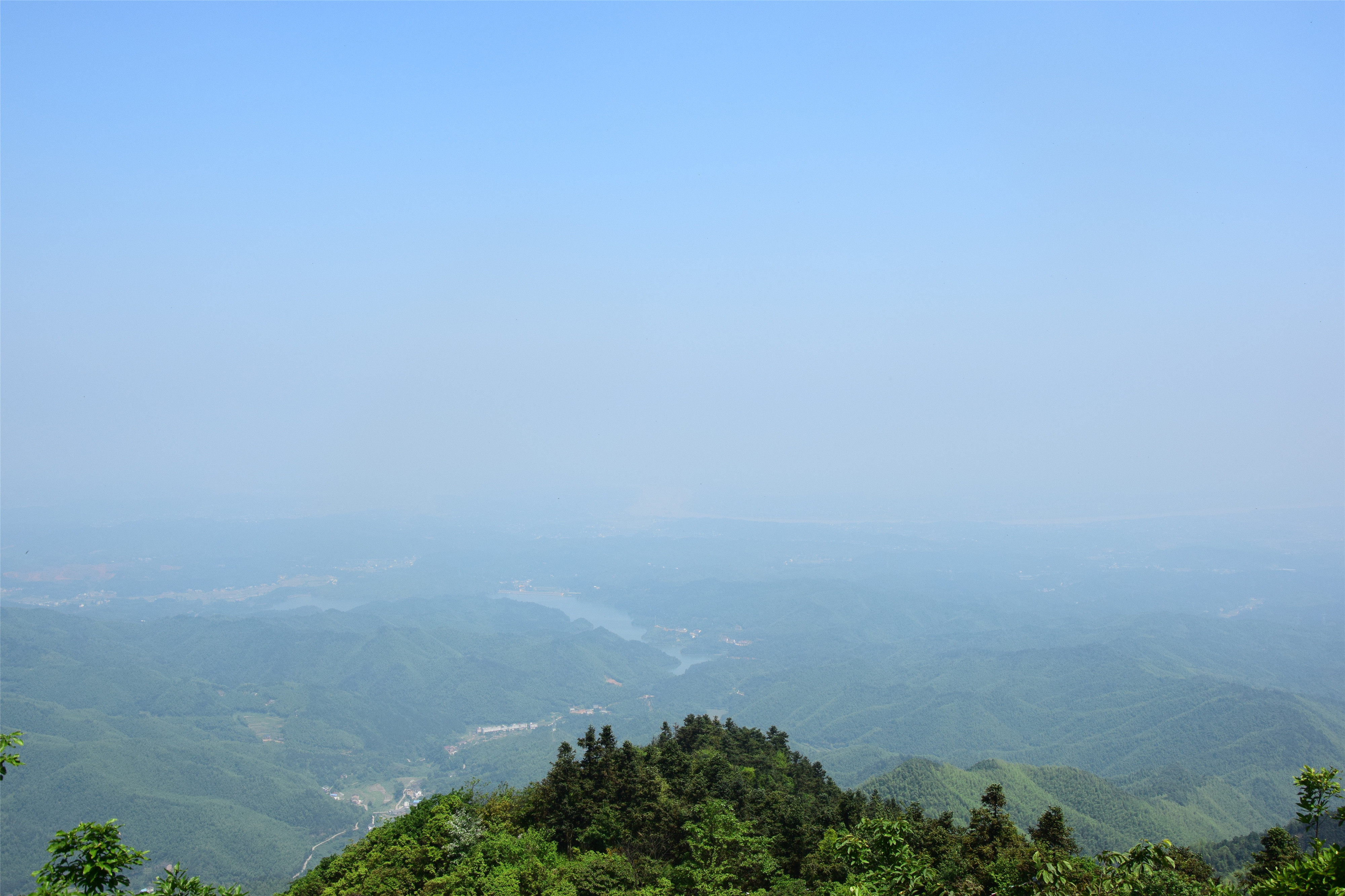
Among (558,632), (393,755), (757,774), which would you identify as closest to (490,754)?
(393,755)

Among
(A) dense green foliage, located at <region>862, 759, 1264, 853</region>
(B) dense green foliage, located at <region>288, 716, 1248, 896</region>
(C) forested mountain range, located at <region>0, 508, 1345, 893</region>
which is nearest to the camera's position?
(B) dense green foliage, located at <region>288, 716, 1248, 896</region>

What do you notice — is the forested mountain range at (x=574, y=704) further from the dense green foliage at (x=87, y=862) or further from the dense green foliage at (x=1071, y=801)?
the dense green foliage at (x=87, y=862)

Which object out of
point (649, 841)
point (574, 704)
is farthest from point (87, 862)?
point (574, 704)

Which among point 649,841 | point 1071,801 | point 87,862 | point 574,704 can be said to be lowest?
point 574,704

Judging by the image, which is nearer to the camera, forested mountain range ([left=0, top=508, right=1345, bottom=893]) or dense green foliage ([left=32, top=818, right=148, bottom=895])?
dense green foliage ([left=32, top=818, right=148, bottom=895])

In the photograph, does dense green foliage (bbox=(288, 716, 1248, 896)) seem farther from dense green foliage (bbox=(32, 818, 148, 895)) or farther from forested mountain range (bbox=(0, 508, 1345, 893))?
forested mountain range (bbox=(0, 508, 1345, 893))

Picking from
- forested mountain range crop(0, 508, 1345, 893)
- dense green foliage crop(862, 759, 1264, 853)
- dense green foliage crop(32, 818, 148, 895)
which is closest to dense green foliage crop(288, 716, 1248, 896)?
dense green foliage crop(32, 818, 148, 895)

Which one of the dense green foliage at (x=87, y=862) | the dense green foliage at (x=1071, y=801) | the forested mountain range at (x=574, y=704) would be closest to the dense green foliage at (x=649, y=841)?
the dense green foliage at (x=87, y=862)

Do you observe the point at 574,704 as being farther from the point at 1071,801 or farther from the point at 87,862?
the point at 87,862

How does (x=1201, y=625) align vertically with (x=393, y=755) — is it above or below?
above

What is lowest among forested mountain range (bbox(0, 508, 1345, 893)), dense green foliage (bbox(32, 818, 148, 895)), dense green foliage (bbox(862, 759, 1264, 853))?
forested mountain range (bbox(0, 508, 1345, 893))

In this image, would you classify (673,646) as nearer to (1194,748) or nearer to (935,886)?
(1194,748)
